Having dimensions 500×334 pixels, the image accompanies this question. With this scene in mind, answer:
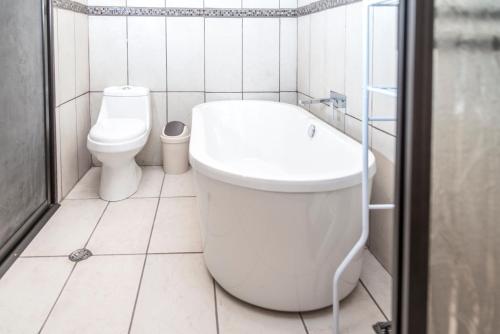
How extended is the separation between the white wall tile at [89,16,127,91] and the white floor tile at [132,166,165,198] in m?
0.73

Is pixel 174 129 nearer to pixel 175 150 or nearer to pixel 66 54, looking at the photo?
pixel 175 150

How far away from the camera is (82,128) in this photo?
11.2 feet

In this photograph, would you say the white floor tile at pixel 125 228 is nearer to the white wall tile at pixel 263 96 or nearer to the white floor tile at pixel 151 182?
the white floor tile at pixel 151 182

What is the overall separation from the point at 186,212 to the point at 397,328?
2196mm

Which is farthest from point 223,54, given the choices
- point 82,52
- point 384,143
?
point 384,143

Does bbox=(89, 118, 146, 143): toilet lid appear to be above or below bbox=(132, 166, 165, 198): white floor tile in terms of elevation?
above

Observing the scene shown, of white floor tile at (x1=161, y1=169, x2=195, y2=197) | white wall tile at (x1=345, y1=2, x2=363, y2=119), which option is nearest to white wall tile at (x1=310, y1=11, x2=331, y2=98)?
white wall tile at (x1=345, y1=2, x2=363, y2=119)

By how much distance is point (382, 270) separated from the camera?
203 cm

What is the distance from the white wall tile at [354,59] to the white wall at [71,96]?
5.66 ft

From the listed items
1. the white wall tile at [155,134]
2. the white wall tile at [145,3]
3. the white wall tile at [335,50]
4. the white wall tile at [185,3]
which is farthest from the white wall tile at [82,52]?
the white wall tile at [335,50]

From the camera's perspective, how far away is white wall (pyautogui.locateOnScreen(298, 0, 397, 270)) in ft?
6.31

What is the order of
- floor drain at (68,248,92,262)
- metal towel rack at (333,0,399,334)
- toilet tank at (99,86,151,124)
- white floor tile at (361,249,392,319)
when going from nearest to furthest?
metal towel rack at (333,0,399,334)
white floor tile at (361,249,392,319)
floor drain at (68,248,92,262)
toilet tank at (99,86,151,124)

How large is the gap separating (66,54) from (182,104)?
996mm

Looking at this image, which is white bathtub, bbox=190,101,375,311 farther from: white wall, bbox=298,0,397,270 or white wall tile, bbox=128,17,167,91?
white wall tile, bbox=128,17,167,91
